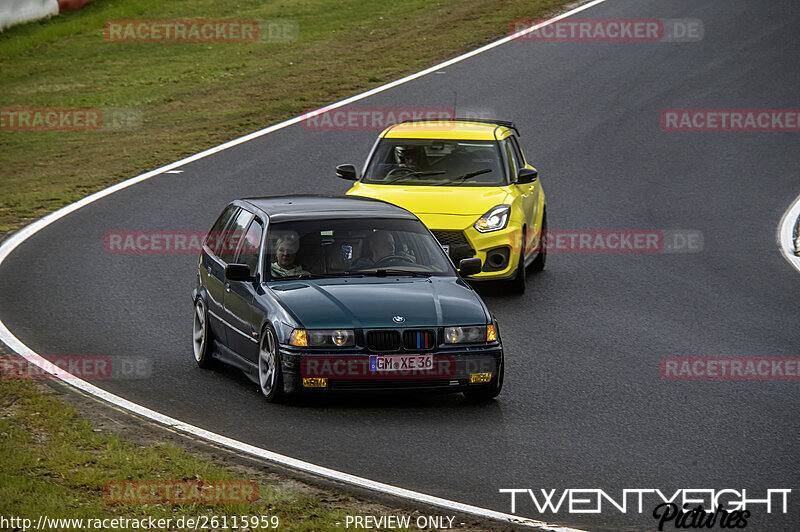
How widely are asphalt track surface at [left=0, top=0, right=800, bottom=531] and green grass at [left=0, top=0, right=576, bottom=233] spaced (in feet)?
4.87

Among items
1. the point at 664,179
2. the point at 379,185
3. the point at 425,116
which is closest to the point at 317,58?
the point at 425,116

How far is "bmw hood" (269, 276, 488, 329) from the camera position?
9.73 meters

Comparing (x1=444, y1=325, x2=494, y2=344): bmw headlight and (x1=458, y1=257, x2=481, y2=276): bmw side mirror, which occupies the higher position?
(x1=458, y1=257, x2=481, y2=276): bmw side mirror

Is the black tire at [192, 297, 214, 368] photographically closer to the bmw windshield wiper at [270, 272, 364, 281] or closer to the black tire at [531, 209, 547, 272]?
the bmw windshield wiper at [270, 272, 364, 281]

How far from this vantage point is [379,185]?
1530 centimetres

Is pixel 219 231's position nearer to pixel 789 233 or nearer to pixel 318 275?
pixel 318 275

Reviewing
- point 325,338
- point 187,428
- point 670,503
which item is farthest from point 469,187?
point 670,503

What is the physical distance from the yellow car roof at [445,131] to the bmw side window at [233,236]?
4483 millimetres

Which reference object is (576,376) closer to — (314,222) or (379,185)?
(314,222)

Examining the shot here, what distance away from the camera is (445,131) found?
15992 mm

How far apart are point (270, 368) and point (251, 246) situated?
157 centimetres

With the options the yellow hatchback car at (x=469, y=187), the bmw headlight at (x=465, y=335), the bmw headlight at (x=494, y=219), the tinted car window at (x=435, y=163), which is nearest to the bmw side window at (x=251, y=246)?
the bmw headlight at (x=465, y=335)

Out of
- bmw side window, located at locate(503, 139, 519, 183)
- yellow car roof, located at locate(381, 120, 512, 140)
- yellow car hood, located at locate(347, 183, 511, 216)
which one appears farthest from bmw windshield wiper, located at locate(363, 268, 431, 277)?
yellow car roof, located at locate(381, 120, 512, 140)

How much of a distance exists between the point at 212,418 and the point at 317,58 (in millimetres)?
21304
